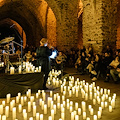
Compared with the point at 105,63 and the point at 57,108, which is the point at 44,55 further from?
the point at 105,63

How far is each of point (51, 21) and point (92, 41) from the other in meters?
7.92

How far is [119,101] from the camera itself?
14.4 ft

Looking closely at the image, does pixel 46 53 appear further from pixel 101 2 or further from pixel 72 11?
pixel 72 11

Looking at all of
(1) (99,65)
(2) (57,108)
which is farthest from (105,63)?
(2) (57,108)

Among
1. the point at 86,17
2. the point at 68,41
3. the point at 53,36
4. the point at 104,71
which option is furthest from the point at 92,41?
the point at 53,36

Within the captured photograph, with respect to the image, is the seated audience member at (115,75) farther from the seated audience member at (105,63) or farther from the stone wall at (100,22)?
the stone wall at (100,22)

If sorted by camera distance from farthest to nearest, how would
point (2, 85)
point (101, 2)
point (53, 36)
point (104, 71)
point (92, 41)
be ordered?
point (53, 36)
point (92, 41)
point (101, 2)
point (104, 71)
point (2, 85)

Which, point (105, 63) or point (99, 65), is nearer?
point (99, 65)

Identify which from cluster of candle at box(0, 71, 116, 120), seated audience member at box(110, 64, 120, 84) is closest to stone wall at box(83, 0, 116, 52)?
seated audience member at box(110, 64, 120, 84)

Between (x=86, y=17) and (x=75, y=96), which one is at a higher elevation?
(x=86, y=17)

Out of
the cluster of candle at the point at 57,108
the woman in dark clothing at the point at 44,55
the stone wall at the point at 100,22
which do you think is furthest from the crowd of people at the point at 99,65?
the woman in dark clothing at the point at 44,55

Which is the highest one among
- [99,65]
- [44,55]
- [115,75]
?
[44,55]

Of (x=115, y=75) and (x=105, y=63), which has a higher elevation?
(x=105, y=63)

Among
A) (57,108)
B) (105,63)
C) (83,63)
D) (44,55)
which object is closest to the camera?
(57,108)
